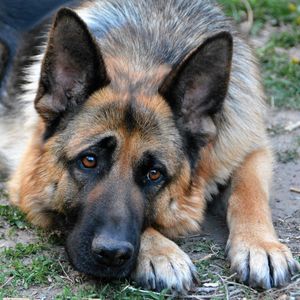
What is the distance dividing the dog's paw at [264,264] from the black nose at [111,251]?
74 centimetres

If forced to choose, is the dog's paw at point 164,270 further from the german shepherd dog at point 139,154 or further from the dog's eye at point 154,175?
the dog's eye at point 154,175

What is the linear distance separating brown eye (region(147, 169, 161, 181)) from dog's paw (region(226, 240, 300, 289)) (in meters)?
0.65

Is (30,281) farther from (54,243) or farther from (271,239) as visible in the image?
(271,239)

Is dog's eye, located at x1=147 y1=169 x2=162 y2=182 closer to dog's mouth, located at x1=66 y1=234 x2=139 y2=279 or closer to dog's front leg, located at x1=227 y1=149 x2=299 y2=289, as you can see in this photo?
dog's mouth, located at x1=66 y1=234 x2=139 y2=279

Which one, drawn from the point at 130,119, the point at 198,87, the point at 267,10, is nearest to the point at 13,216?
the point at 130,119

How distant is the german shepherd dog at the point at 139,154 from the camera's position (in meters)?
4.51

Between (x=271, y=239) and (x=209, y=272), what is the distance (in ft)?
1.40

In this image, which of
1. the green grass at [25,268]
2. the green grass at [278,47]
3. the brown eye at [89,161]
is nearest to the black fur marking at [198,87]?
the brown eye at [89,161]

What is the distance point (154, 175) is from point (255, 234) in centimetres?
73

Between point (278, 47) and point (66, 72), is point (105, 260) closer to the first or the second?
point (66, 72)

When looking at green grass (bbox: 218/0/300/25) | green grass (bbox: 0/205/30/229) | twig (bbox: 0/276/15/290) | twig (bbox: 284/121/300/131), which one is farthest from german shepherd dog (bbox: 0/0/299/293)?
green grass (bbox: 218/0/300/25)

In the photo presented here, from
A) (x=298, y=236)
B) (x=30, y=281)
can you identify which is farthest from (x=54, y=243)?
(x=298, y=236)

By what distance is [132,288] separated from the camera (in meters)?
4.50

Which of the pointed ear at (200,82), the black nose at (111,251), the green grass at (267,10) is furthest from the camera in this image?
the green grass at (267,10)
